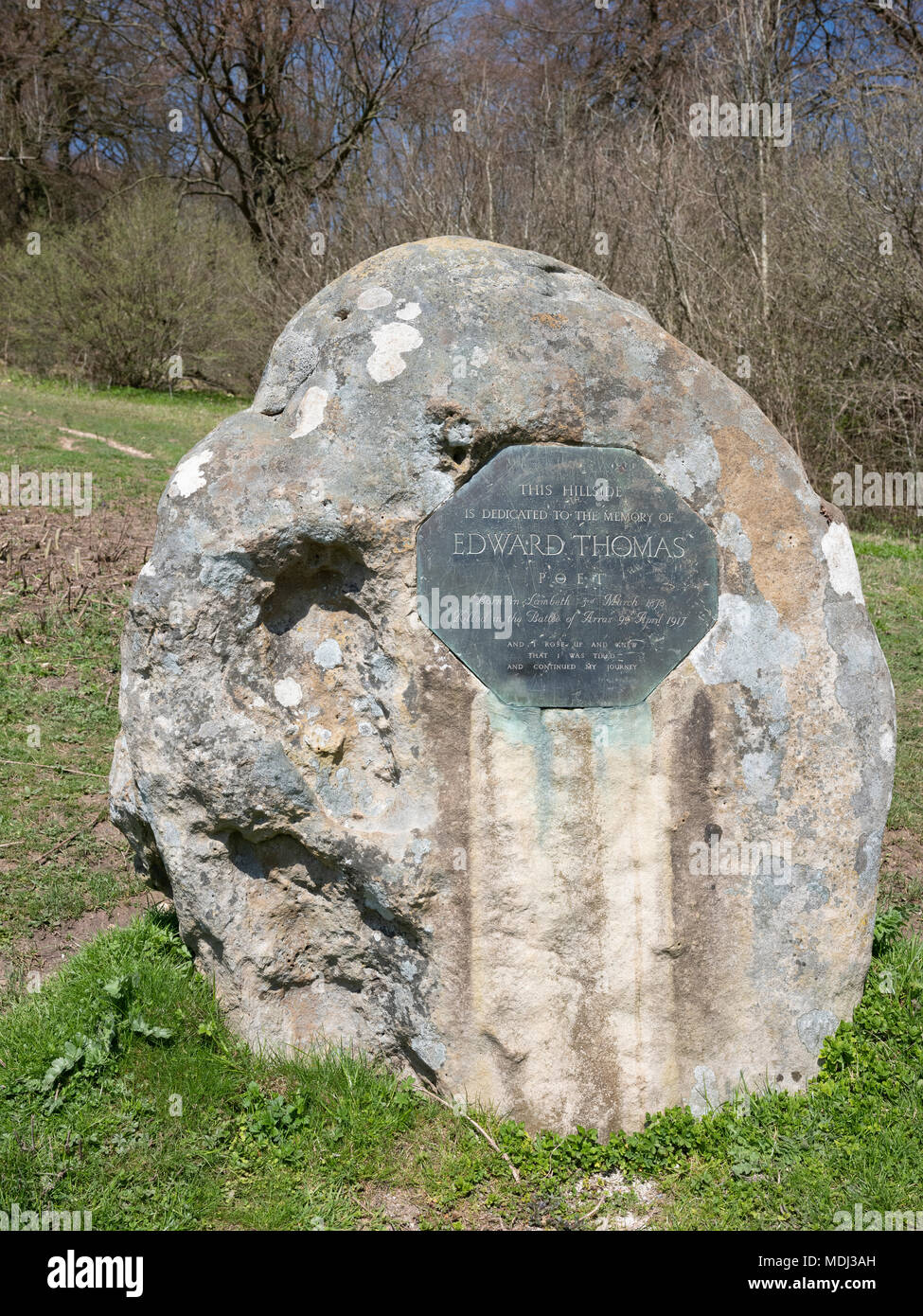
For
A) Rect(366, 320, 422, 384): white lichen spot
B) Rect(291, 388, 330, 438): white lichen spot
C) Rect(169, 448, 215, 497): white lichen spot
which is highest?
Rect(366, 320, 422, 384): white lichen spot

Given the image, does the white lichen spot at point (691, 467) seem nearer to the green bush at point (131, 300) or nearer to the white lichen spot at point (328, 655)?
the white lichen spot at point (328, 655)

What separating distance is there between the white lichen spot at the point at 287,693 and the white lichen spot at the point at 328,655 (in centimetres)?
11

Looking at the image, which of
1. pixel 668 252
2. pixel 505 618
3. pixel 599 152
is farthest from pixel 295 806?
pixel 599 152

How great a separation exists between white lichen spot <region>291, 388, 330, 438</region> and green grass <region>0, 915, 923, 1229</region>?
1.83 metres

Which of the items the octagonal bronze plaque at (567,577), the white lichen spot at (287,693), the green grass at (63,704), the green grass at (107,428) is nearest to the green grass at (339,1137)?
the green grass at (63,704)

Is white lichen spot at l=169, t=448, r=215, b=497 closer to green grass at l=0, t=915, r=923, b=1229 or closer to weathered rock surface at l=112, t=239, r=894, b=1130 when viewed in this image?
weathered rock surface at l=112, t=239, r=894, b=1130

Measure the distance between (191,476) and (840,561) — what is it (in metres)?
1.97

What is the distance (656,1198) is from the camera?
3055 millimetres

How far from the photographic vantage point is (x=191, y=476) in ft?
10.3

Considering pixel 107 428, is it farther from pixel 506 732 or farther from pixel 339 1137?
pixel 339 1137

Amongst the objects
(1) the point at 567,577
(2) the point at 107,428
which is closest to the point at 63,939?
(1) the point at 567,577

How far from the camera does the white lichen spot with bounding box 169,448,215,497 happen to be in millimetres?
3125

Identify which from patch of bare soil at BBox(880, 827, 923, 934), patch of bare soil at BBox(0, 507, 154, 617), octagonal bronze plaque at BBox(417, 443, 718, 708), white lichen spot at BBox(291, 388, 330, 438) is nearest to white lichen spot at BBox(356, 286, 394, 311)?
white lichen spot at BBox(291, 388, 330, 438)

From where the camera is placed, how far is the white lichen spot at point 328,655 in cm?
324
